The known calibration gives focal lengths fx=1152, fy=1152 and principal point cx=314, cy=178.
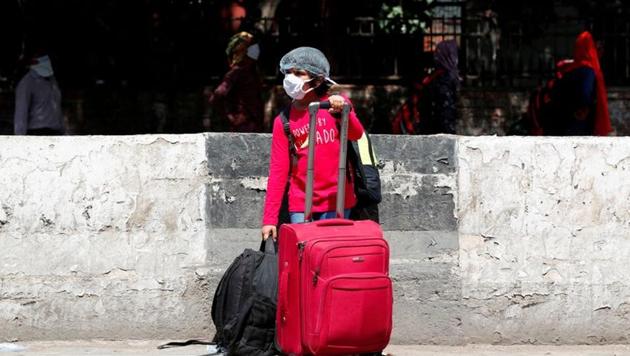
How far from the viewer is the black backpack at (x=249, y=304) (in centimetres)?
621

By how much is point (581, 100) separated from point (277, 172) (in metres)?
4.24

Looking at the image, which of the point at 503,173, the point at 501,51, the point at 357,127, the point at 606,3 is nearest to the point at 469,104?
the point at 501,51

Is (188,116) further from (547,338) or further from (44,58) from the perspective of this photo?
(547,338)

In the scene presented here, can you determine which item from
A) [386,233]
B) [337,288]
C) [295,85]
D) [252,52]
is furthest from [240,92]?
[337,288]

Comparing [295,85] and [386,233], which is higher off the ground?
[295,85]

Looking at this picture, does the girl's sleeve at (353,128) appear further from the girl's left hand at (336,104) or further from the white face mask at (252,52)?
the white face mask at (252,52)

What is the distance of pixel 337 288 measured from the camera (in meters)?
5.51

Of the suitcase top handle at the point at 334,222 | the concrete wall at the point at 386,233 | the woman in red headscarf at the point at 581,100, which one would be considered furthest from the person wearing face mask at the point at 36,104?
the suitcase top handle at the point at 334,222

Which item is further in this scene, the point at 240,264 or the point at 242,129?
the point at 242,129

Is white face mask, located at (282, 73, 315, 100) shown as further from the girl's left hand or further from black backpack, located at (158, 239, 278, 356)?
black backpack, located at (158, 239, 278, 356)

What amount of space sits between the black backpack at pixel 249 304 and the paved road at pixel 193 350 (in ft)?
1.31

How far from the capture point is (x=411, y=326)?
22.6 feet

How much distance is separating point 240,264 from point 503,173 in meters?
1.71

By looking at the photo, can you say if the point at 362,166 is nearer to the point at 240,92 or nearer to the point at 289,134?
the point at 289,134
